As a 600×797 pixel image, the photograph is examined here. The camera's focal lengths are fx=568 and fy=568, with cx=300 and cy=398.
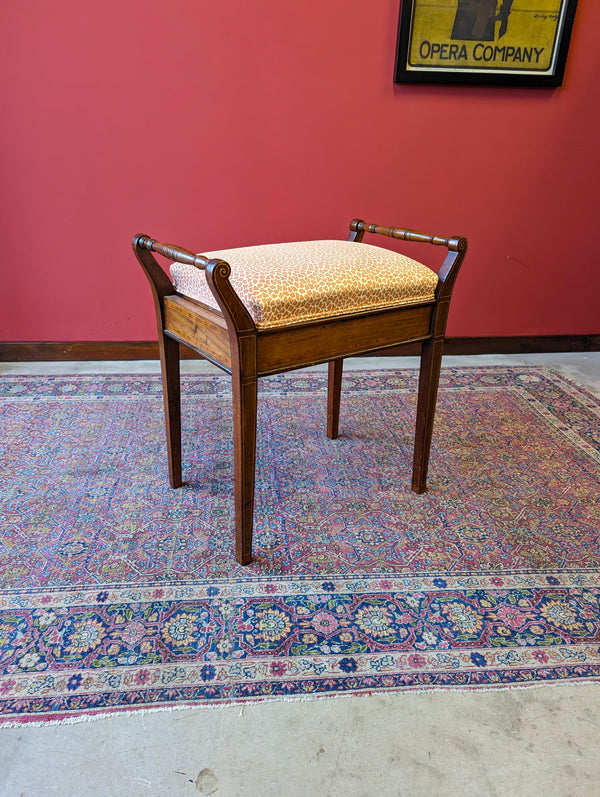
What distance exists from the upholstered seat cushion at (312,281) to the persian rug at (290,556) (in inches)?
23.4

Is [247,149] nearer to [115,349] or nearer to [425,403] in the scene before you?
[115,349]

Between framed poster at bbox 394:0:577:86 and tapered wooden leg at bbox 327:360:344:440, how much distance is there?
130cm

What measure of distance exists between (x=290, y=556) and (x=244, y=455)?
1.03 feet

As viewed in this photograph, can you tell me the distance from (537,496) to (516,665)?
2.18ft

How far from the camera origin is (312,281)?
1.28 m

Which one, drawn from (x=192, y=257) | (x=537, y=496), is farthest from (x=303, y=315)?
(x=537, y=496)

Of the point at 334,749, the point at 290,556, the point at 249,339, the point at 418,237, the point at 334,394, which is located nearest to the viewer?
the point at 334,749

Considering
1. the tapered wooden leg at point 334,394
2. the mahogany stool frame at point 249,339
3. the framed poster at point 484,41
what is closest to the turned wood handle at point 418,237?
the mahogany stool frame at point 249,339

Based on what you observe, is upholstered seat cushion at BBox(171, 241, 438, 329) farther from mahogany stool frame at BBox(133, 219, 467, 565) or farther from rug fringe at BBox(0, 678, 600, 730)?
rug fringe at BBox(0, 678, 600, 730)

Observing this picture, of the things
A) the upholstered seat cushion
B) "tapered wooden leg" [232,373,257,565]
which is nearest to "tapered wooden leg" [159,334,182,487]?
the upholstered seat cushion

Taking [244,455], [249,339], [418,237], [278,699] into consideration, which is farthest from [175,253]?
[278,699]

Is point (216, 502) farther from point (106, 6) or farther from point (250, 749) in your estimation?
point (106, 6)

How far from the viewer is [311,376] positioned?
2.50 m

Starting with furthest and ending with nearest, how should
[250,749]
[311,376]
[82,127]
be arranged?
[311,376] < [82,127] < [250,749]
